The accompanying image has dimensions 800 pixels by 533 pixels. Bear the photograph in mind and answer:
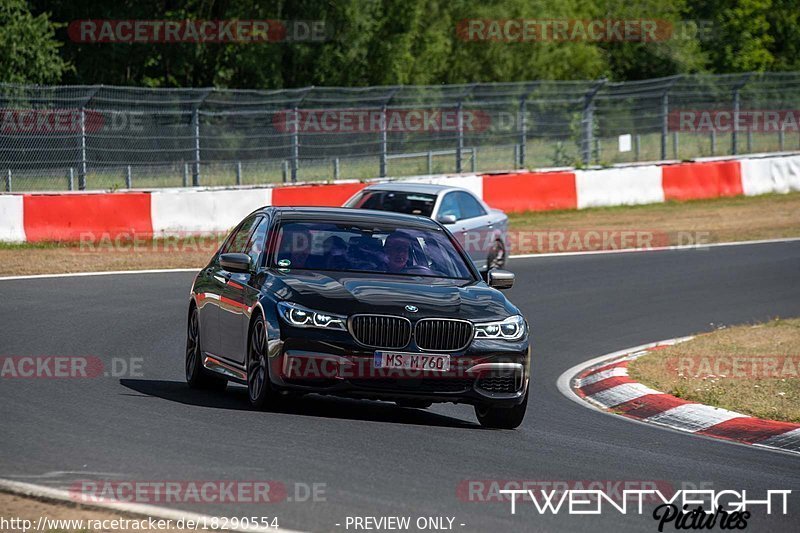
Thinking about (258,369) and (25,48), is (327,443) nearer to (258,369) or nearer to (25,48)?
(258,369)

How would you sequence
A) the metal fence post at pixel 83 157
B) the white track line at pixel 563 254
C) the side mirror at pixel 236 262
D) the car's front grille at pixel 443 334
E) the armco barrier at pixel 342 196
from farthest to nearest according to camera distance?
1. the metal fence post at pixel 83 157
2. the armco barrier at pixel 342 196
3. the white track line at pixel 563 254
4. the side mirror at pixel 236 262
5. the car's front grille at pixel 443 334

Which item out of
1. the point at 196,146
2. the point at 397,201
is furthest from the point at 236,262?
the point at 196,146

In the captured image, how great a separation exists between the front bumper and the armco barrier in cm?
1401

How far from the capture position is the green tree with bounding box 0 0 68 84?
129ft

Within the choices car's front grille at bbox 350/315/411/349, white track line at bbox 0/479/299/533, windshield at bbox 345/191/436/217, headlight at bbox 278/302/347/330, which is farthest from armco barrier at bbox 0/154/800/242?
white track line at bbox 0/479/299/533

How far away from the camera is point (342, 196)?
86.2 feet

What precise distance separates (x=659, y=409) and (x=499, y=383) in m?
2.40

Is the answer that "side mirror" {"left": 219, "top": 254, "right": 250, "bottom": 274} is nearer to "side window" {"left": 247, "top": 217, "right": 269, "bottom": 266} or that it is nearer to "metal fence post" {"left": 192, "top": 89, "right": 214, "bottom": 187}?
"side window" {"left": 247, "top": 217, "right": 269, "bottom": 266}

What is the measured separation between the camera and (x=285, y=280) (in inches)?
389

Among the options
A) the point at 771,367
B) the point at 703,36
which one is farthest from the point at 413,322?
the point at 703,36

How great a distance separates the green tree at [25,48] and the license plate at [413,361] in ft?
105

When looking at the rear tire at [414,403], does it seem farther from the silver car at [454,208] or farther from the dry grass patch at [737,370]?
the silver car at [454,208]

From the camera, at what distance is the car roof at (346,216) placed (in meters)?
10.8

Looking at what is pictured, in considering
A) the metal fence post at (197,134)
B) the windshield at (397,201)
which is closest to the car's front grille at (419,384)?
the windshield at (397,201)
